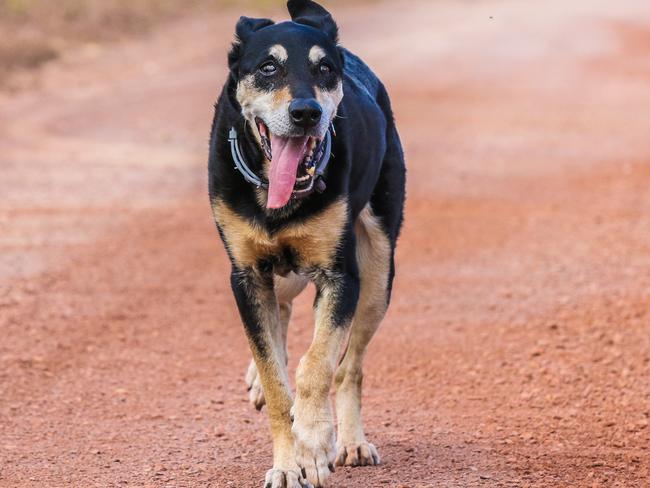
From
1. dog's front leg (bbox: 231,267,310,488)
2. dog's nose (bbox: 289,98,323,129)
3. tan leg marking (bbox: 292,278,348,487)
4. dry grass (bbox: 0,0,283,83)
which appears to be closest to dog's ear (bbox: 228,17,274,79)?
dog's nose (bbox: 289,98,323,129)

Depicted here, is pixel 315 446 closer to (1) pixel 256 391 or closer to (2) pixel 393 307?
(1) pixel 256 391

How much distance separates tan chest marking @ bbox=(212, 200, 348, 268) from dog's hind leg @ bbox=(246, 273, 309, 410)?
0.23 metres

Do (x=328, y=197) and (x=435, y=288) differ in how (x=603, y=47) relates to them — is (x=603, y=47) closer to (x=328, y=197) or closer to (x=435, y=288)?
→ (x=435, y=288)

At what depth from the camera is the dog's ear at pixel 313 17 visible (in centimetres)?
591

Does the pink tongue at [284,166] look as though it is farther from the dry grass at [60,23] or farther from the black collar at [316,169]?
the dry grass at [60,23]

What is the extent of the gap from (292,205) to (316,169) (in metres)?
0.18

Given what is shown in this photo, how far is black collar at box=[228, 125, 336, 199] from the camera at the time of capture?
5441mm

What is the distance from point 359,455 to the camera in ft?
19.4

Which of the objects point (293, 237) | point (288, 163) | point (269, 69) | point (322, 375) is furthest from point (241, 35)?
point (322, 375)

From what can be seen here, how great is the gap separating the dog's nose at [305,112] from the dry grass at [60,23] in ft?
58.4

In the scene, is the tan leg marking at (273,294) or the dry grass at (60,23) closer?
the tan leg marking at (273,294)

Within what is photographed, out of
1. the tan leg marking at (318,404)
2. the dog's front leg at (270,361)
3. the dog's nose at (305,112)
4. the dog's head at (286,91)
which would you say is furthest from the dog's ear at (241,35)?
the tan leg marking at (318,404)

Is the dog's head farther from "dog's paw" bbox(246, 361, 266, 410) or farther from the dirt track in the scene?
the dirt track

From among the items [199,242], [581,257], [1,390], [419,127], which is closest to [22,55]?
[419,127]
